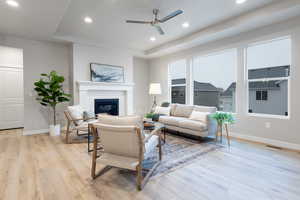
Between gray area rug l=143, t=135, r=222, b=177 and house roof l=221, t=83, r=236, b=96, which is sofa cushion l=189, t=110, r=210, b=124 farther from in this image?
house roof l=221, t=83, r=236, b=96

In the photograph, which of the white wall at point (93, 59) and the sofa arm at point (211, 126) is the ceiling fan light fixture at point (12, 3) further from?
the sofa arm at point (211, 126)

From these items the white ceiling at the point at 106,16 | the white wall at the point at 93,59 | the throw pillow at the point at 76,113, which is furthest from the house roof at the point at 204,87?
the throw pillow at the point at 76,113

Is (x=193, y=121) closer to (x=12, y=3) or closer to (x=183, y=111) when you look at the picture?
(x=183, y=111)

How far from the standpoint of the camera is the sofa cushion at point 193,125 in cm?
369

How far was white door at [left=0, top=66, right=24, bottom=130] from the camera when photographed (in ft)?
17.4

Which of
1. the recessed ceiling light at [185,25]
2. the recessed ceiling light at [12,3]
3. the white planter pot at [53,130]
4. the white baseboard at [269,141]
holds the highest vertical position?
the recessed ceiling light at [185,25]

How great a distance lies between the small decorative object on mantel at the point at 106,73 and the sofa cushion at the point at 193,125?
295 centimetres

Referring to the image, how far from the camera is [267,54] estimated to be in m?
3.83

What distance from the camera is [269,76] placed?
3787 millimetres

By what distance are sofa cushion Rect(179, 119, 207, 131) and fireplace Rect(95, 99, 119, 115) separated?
2.77 metres

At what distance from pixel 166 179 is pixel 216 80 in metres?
3.79

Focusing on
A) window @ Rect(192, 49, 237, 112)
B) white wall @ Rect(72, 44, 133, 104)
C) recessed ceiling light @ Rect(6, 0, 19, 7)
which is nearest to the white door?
white wall @ Rect(72, 44, 133, 104)

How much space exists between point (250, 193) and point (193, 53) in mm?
4463

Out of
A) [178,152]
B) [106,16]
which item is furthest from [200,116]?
[106,16]
